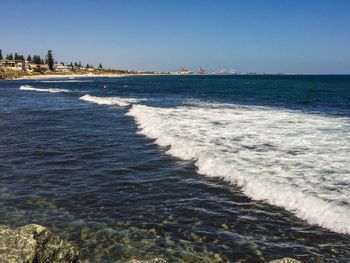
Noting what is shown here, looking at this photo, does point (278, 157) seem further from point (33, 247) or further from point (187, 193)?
point (33, 247)

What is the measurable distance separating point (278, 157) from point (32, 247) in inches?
512

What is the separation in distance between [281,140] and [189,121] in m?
9.64

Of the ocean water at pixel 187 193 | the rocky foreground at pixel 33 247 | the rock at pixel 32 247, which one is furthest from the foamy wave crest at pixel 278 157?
the rock at pixel 32 247

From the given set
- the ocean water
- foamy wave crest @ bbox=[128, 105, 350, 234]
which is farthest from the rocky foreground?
foamy wave crest @ bbox=[128, 105, 350, 234]

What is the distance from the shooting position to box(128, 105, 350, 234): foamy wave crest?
11844 millimetres

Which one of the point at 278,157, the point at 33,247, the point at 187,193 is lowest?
the point at 187,193

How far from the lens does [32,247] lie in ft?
22.1

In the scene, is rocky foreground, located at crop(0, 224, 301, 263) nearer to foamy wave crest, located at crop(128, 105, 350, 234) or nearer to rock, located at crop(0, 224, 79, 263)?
rock, located at crop(0, 224, 79, 263)

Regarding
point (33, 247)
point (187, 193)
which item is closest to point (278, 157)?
point (187, 193)

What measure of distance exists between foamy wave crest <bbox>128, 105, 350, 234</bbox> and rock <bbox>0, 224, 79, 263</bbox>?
704 cm

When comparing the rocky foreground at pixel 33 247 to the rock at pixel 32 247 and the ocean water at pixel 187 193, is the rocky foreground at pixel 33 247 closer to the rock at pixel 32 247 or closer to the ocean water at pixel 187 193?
the rock at pixel 32 247

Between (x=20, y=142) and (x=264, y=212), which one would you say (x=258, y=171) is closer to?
(x=264, y=212)

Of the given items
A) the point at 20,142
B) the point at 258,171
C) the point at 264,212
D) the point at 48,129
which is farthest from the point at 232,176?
the point at 48,129

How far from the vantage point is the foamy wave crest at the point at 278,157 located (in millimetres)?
11844
